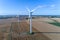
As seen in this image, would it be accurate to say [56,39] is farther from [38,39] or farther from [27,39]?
[27,39]

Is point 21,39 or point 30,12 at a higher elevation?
point 30,12

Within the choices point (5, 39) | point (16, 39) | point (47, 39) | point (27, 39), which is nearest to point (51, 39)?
point (47, 39)

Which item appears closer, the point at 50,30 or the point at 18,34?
the point at 18,34

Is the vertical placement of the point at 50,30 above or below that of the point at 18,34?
below

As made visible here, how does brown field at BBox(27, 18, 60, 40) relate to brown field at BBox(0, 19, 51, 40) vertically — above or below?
below

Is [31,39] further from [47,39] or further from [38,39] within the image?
[47,39]

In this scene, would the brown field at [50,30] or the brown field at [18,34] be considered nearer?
the brown field at [18,34]

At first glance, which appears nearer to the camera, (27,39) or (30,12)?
(27,39)

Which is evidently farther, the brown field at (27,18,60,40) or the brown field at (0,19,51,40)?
the brown field at (27,18,60,40)

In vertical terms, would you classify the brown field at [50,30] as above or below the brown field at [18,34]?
below
